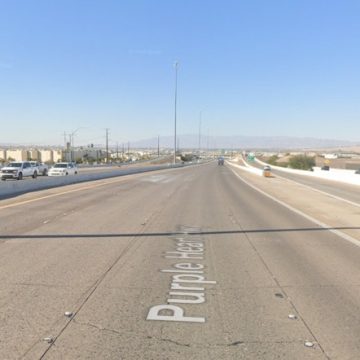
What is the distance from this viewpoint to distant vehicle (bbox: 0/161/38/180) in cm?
4362

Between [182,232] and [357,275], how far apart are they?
5390 millimetres

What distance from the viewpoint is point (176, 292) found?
22.8 feet

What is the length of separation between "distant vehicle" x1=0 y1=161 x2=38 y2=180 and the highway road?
104 ft

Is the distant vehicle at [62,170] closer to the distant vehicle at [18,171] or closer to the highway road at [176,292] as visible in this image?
the distant vehicle at [18,171]

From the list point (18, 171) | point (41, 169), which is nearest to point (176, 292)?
point (18, 171)

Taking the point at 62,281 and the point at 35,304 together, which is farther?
the point at 62,281

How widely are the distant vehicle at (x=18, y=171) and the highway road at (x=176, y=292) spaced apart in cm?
3161

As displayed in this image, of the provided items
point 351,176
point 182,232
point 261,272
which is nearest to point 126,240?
point 182,232

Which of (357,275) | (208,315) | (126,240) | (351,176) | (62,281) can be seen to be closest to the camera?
(208,315)

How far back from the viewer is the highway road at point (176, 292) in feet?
16.3

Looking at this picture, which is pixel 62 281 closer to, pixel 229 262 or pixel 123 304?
pixel 123 304

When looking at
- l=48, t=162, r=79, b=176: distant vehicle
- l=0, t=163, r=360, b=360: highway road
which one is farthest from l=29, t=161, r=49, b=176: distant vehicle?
l=0, t=163, r=360, b=360: highway road

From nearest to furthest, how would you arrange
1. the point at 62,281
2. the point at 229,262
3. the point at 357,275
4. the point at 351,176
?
1. the point at 62,281
2. the point at 357,275
3. the point at 229,262
4. the point at 351,176

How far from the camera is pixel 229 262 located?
908 cm
